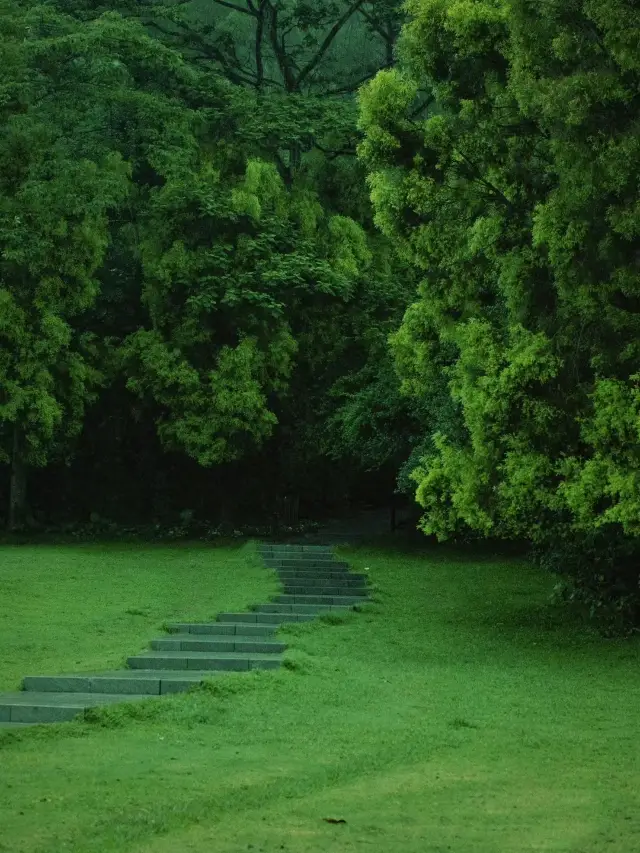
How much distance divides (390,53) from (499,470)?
53.6ft

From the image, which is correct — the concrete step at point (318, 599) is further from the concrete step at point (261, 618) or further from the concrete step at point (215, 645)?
the concrete step at point (215, 645)

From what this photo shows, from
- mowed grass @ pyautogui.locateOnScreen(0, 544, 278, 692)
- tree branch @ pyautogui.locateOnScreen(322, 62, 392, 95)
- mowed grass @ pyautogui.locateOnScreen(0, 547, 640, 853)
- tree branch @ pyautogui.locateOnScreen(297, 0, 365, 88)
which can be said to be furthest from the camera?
tree branch @ pyautogui.locateOnScreen(322, 62, 392, 95)

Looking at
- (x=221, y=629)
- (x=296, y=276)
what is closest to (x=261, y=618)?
(x=221, y=629)

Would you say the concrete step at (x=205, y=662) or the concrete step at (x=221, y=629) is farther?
the concrete step at (x=221, y=629)

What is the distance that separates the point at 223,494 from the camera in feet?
88.3

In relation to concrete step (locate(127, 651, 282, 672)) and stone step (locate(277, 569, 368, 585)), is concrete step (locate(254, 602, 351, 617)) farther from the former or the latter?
concrete step (locate(127, 651, 282, 672))

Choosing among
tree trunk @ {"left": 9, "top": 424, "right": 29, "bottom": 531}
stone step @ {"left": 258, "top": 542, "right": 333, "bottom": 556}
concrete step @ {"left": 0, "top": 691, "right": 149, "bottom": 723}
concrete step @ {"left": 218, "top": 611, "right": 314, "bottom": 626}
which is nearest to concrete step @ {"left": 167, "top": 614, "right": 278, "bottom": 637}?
concrete step @ {"left": 218, "top": 611, "right": 314, "bottom": 626}

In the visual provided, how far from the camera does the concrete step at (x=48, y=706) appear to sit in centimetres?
908

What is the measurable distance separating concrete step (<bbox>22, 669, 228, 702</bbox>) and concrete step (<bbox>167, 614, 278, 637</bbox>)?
10.9 ft

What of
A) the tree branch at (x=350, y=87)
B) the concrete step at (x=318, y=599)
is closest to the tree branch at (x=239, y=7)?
the tree branch at (x=350, y=87)

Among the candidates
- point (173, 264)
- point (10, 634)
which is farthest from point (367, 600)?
point (173, 264)

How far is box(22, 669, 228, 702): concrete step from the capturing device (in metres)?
10.1

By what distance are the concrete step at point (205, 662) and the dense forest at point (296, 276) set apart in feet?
10.7

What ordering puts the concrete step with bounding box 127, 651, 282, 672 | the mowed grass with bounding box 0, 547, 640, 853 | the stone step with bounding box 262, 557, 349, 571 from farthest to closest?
the stone step with bounding box 262, 557, 349, 571, the concrete step with bounding box 127, 651, 282, 672, the mowed grass with bounding box 0, 547, 640, 853
